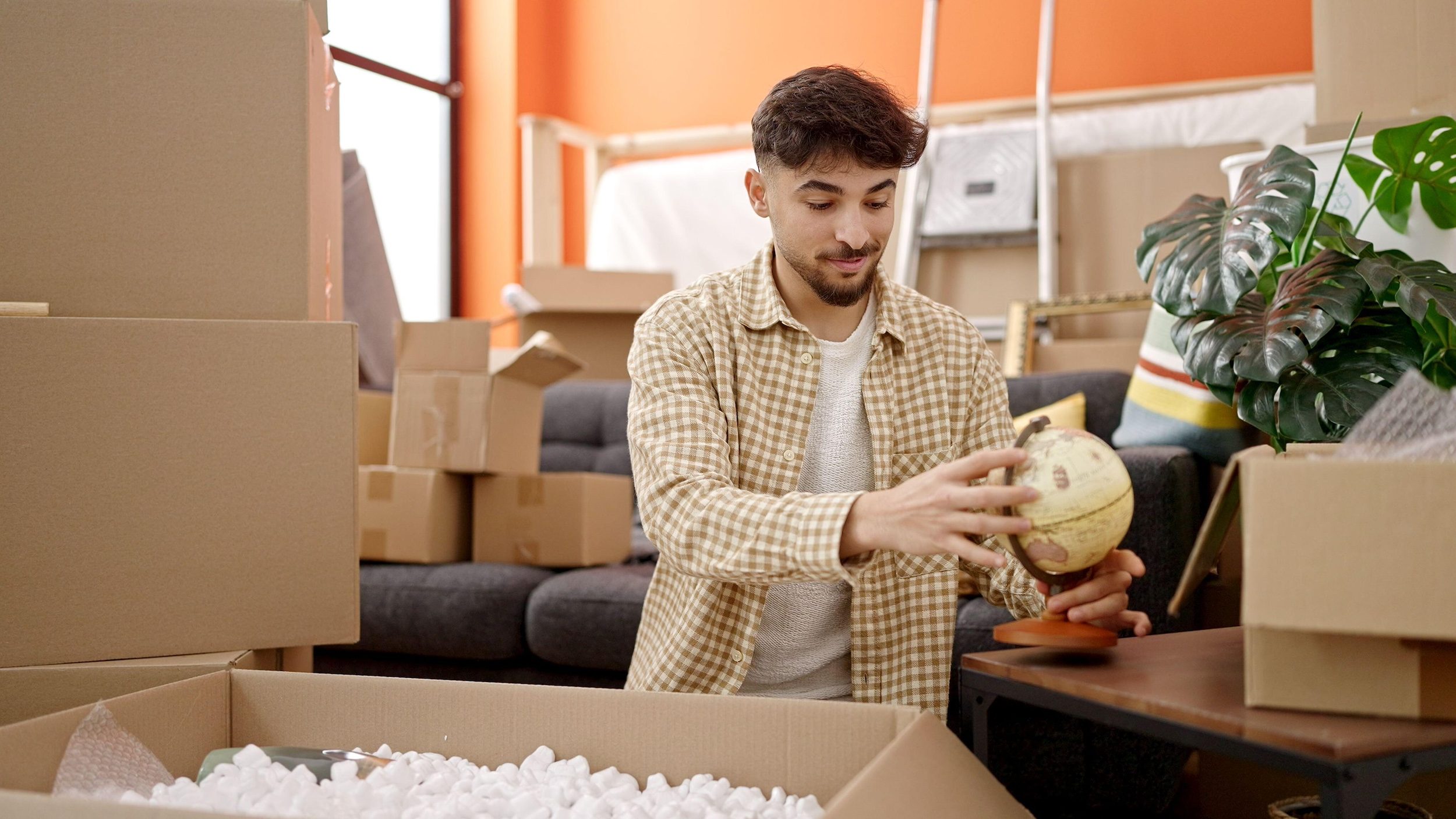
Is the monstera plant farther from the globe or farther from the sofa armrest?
the globe

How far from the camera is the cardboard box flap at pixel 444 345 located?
2697 millimetres

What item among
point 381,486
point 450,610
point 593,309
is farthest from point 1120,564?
point 593,309

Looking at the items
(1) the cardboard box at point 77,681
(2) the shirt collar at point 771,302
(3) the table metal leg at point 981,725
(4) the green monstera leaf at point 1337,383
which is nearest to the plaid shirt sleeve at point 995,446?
(2) the shirt collar at point 771,302

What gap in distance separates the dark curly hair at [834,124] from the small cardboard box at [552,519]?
1395 mm

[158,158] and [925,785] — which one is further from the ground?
[158,158]

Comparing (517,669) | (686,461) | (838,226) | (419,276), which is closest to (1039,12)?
(419,276)

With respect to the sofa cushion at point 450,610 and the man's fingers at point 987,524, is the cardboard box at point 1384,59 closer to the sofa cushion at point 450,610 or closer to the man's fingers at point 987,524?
the man's fingers at point 987,524

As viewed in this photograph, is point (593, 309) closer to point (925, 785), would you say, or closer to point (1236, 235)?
point (1236, 235)

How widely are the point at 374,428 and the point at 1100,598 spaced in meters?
2.28

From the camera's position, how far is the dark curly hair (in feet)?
4.47

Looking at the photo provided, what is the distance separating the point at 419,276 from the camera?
4.99 m

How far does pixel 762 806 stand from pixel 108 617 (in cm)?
77

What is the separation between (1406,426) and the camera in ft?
2.69

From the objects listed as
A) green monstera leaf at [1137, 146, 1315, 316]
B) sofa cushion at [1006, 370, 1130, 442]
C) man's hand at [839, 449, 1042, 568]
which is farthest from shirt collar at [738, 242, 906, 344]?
sofa cushion at [1006, 370, 1130, 442]
